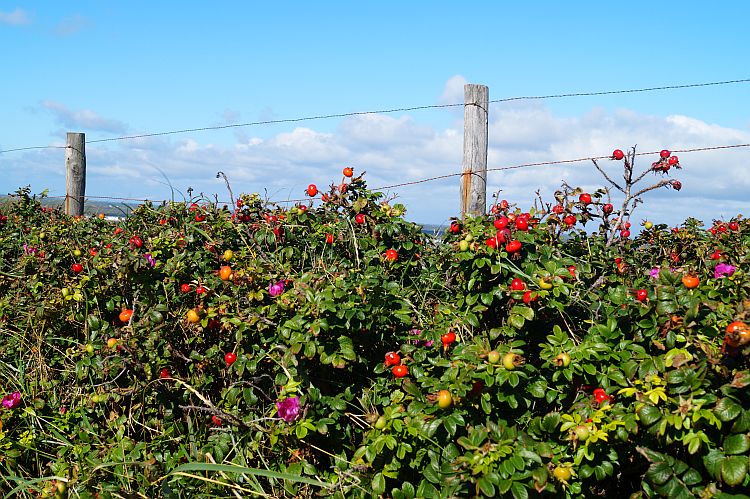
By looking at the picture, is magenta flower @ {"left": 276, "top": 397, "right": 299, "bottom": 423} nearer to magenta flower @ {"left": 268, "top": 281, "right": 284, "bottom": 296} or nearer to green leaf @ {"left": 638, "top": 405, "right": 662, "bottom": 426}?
magenta flower @ {"left": 268, "top": 281, "right": 284, "bottom": 296}

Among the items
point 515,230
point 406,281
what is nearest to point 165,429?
point 406,281

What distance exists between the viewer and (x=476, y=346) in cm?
234

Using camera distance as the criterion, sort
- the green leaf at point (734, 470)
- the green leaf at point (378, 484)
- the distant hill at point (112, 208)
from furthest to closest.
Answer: the distant hill at point (112, 208) < the green leaf at point (378, 484) < the green leaf at point (734, 470)

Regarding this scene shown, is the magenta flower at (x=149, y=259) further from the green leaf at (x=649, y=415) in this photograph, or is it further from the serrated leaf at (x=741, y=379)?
the serrated leaf at (x=741, y=379)

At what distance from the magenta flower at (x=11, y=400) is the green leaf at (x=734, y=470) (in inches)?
116

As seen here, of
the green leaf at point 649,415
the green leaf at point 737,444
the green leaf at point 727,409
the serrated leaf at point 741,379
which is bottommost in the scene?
the green leaf at point 737,444

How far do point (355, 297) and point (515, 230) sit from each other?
70cm

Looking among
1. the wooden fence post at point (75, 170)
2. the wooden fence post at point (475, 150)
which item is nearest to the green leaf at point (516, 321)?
the wooden fence post at point (475, 150)

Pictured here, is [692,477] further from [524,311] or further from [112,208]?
[112,208]

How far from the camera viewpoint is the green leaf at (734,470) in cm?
178

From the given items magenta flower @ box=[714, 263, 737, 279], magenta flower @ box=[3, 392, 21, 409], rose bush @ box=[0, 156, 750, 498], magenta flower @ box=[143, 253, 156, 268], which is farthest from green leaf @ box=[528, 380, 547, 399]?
magenta flower @ box=[3, 392, 21, 409]

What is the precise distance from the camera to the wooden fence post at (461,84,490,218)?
4414 mm

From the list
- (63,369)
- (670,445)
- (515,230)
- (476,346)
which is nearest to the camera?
(670,445)

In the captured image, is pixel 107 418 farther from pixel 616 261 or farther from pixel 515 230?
pixel 616 261
